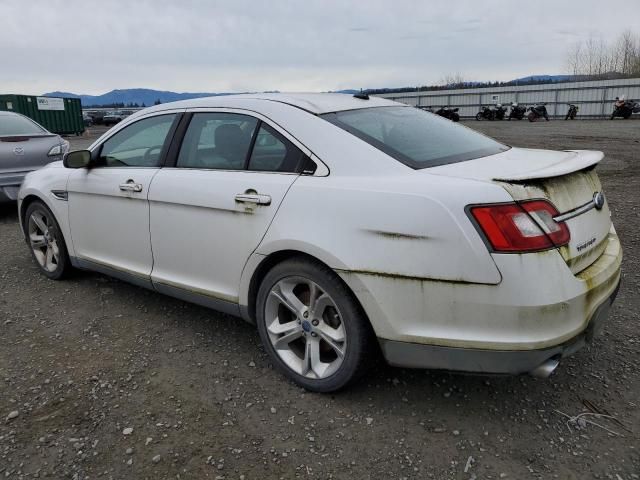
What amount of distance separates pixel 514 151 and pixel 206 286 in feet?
6.46

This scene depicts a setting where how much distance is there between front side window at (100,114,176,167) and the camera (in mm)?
3590

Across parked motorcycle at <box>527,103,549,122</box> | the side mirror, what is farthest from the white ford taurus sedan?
parked motorcycle at <box>527,103,549,122</box>

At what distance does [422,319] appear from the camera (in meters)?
2.37

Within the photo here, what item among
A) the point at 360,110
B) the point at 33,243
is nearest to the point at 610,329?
the point at 360,110

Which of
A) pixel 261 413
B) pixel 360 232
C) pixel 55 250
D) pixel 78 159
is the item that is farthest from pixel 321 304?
pixel 55 250

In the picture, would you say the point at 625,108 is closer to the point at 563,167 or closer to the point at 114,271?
the point at 563,167

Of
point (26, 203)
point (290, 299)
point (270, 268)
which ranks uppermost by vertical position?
point (26, 203)

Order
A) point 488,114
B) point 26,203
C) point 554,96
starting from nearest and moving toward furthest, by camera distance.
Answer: point 26,203, point 488,114, point 554,96

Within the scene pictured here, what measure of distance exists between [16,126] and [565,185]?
7.77 meters

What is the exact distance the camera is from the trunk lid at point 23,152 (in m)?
7.11

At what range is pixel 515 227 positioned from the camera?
219 cm

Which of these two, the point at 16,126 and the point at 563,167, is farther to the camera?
the point at 16,126

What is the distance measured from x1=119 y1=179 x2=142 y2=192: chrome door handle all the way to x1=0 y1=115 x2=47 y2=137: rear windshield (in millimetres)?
4887

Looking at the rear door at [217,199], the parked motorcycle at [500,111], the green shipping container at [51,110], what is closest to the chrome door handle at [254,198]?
the rear door at [217,199]
